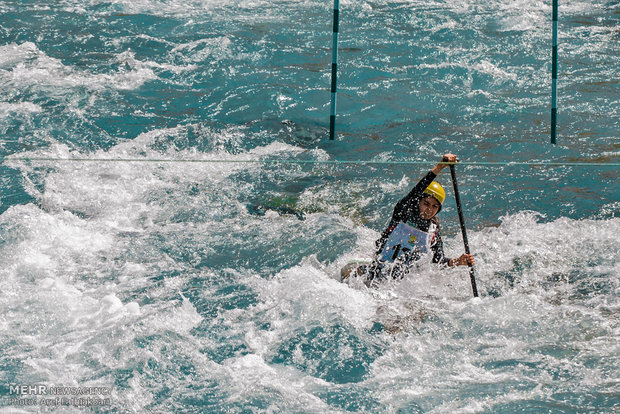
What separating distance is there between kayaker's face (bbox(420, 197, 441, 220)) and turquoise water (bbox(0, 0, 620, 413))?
54 centimetres

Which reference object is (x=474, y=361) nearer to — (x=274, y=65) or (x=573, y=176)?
(x=573, y=176)

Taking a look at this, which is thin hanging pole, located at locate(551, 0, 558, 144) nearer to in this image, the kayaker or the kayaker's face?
the kayaker

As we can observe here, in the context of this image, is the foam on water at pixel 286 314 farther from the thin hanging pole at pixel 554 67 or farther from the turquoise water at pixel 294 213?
the thin hanging pole at pixel 554 67

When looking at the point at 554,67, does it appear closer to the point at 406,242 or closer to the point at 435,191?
the point at 435,191

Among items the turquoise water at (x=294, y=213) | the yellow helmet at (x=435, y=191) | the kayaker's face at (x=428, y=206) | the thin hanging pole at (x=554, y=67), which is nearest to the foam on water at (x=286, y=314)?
the turquoise water at (x=294, y=213)

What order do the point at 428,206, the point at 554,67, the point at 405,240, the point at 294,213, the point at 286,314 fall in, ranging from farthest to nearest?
the point at 554,67, the point at 294,213, the point at 405,240, the point at 428,206, the point at 286,314

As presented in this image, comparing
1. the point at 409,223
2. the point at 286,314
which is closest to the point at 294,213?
the point at 409,223

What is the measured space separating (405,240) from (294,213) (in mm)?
2027

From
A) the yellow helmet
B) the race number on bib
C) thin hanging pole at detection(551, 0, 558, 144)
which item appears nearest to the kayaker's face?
the yellow helmet

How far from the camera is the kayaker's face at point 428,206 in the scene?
20.2 feet

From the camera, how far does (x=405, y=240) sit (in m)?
6.30

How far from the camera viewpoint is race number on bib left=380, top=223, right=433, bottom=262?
20.7 ft

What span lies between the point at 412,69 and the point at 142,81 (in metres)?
4.45

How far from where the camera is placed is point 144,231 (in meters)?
7.55
